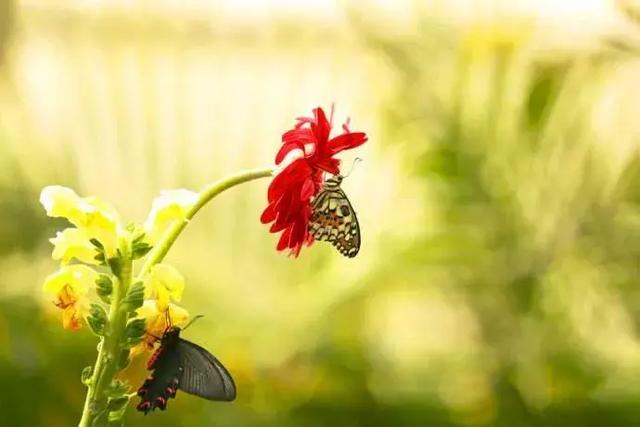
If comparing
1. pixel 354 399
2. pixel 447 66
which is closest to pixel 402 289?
pixel 354 399

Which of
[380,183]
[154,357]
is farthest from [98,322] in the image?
[380,183]

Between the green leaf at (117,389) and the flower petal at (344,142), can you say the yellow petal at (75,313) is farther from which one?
the flower petal at (344,142)

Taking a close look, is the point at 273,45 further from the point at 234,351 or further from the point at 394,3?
the point at 234,351

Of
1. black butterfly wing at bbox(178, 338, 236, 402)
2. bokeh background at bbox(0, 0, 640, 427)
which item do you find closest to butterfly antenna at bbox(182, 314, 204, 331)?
bokeh background at bbox(0, 0, 640, 427)

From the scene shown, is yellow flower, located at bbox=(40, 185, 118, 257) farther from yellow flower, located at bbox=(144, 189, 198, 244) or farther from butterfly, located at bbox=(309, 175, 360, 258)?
butterfly, located at bbox=(309, 175, 360, 258)

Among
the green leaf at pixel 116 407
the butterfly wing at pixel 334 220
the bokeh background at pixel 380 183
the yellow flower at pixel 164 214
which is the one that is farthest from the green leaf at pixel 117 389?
the bokeh background at pixel 380 183

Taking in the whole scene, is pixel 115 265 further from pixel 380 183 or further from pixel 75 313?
pixel 380 183
